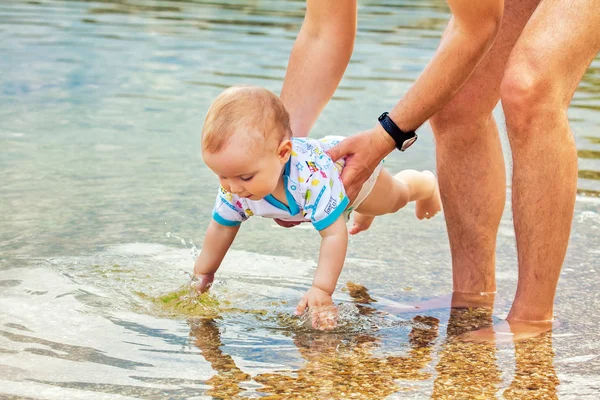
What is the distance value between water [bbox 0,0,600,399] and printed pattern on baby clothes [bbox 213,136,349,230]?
34 centimetres

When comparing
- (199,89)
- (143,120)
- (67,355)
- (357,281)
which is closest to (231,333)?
(67,355)

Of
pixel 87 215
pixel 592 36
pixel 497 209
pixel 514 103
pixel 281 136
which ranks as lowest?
pixel 87 215

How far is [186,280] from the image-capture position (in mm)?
3990

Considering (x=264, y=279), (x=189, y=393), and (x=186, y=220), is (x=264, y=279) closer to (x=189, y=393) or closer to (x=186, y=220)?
(x=186, y=220)

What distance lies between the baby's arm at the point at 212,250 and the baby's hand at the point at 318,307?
41 centimetres

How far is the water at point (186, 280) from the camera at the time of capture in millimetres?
2951

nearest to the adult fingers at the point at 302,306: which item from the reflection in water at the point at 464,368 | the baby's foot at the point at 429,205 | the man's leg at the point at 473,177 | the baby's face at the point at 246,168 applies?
the baby's face at the point at 246,168

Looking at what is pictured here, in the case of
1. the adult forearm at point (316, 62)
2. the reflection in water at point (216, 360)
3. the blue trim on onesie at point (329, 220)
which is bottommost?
the reflection in water at point (216, 360)

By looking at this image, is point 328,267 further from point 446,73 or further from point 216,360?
point 446,73

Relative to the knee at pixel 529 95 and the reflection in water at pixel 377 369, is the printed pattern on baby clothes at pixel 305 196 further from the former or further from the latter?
the knee at pixel 529 95

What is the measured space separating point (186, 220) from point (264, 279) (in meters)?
0.86

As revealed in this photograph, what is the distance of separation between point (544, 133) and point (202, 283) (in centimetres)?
130

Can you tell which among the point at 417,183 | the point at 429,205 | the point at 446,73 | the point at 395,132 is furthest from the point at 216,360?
the point at 429,205

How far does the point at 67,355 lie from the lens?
3082 millimetres
